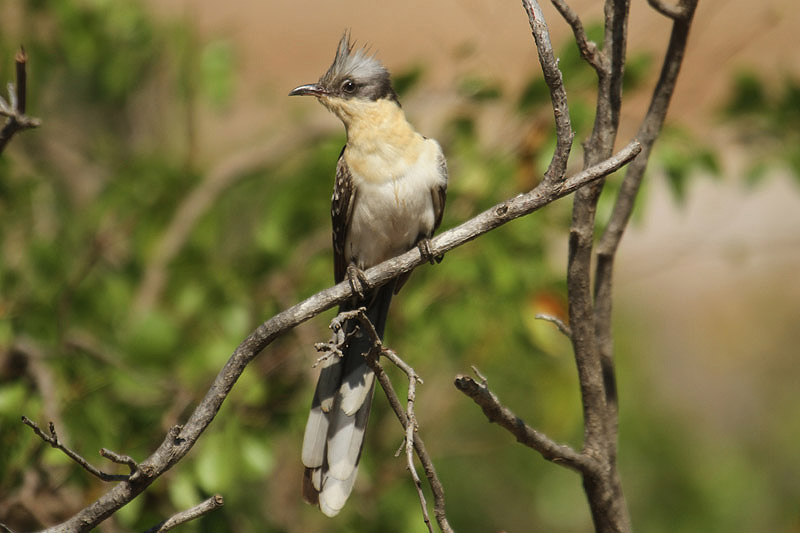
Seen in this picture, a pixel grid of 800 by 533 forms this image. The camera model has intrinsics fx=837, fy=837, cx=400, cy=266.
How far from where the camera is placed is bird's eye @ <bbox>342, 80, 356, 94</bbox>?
132 inches

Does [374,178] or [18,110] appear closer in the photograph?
[18,110]

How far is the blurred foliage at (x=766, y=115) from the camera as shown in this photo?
3.84 metres

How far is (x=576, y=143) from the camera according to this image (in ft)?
12.1

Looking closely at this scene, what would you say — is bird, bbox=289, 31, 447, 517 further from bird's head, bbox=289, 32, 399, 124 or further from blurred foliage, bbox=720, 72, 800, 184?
blurred foliage, bbox=720, 72, 800, 184

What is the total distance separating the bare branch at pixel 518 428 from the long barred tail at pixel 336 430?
669mm

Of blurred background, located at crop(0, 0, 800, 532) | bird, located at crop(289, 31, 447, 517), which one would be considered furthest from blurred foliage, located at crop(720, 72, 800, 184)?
bird, located at crop(289, 31, 447, 517)

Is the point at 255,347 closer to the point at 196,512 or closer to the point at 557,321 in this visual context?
the point at 196,512

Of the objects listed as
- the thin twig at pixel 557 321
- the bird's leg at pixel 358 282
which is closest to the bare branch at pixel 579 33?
the thin twig at pixel 557 321

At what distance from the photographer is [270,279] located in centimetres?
387

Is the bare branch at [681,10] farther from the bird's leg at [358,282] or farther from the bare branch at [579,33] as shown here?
the bird's leg at [358,282]

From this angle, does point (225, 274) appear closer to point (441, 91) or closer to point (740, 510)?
point (441, 91)

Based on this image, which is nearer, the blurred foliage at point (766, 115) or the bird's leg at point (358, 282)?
the bird's leg at point (358, 282)

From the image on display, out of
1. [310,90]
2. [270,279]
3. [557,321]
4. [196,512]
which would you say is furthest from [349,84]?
[196,512]

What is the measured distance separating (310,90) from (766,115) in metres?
2.16
